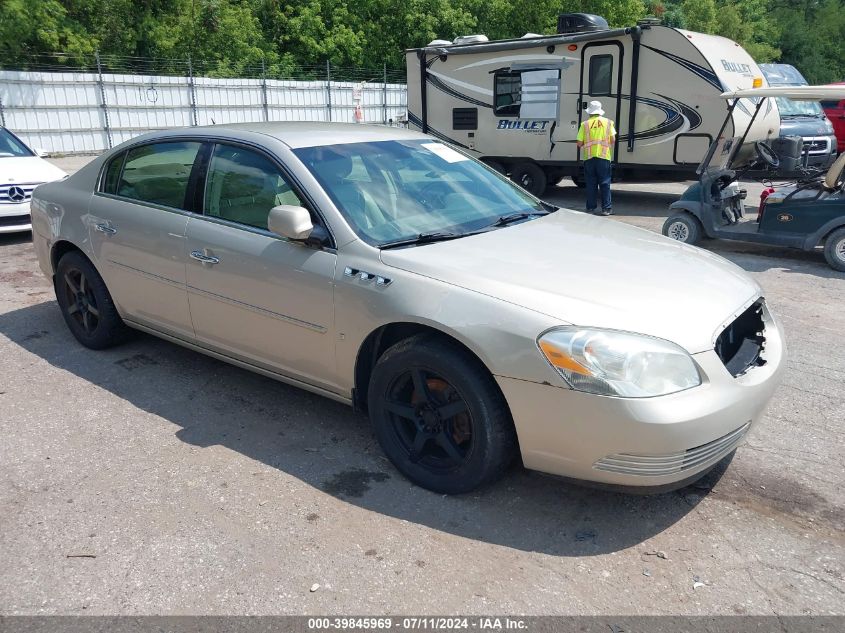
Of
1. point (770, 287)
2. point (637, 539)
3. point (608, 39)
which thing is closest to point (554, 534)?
point (637, 539)

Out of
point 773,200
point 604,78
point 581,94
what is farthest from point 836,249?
point 581,94

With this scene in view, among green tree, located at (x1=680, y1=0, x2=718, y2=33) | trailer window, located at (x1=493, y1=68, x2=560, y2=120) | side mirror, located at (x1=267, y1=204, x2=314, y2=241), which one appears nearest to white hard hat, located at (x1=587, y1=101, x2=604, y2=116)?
trailer window, located at (x1=493, y1=68, x2=560, y2=120)

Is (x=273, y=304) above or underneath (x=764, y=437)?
above

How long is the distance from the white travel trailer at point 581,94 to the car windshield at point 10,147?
717 cm

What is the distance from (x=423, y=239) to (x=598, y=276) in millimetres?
899

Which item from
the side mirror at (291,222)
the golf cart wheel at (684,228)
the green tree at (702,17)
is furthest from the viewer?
the green tree at (702,17)

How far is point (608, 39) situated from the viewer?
11.6 metres

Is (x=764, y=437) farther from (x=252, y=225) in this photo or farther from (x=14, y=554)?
(x=14, y=554)

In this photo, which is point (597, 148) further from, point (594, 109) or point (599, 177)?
point (594, 109)

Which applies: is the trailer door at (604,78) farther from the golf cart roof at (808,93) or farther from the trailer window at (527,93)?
the golf cart roof at (808,93)

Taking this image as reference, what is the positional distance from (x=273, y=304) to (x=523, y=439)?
5.09 feet

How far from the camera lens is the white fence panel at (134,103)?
20688mm

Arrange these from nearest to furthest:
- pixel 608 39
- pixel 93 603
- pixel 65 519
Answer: pixel 93 603, pixel 65 519, pixel 608 39

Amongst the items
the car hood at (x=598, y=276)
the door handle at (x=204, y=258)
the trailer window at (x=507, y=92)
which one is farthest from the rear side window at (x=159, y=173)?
the trailer window at (x=507, y=92)
